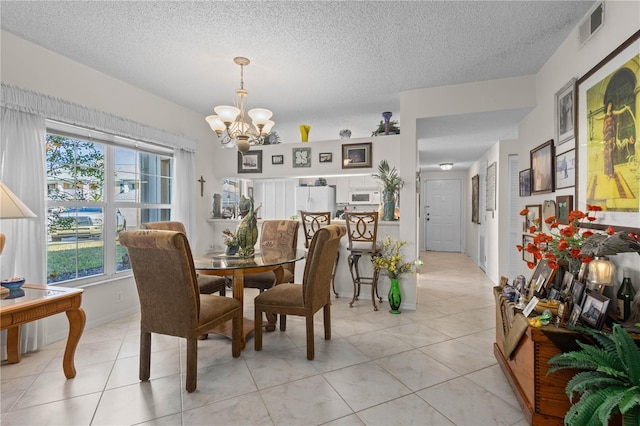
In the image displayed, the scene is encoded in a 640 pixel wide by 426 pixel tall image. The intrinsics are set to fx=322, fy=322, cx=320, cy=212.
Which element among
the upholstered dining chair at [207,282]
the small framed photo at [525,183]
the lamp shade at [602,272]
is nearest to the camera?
the lamp shade at [602,272]

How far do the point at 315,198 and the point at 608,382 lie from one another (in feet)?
16.5

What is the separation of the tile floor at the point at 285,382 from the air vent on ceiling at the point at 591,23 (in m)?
2.41

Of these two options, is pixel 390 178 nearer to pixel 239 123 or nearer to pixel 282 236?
pixel 282 236

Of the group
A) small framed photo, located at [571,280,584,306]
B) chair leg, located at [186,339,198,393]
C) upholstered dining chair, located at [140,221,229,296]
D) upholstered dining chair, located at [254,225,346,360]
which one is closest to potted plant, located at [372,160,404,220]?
upholstered dining chair, located at [254,225,346,360]

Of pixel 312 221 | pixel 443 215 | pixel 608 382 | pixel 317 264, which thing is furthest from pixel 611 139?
pixel 443 215

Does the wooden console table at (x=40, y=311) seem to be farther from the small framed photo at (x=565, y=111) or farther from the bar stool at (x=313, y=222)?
the small framed photo at (x=565, y=111)

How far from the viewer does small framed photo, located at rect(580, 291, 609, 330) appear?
4.87ft

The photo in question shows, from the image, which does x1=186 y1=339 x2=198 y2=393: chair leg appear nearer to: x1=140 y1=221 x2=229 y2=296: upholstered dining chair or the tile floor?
the tile floor

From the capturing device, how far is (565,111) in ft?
8.38

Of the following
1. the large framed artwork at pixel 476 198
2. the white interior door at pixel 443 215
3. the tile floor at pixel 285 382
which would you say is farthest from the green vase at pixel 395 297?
the white interior door at pixel 443 215

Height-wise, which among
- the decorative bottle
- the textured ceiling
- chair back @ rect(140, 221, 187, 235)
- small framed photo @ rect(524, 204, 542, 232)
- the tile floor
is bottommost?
the tile floor

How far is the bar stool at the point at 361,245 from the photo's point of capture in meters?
3.72

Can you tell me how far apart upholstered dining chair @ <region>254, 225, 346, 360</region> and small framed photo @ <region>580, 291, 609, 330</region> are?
1530 mm

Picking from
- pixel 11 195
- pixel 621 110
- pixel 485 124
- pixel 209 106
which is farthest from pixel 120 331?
pixel 485 124
